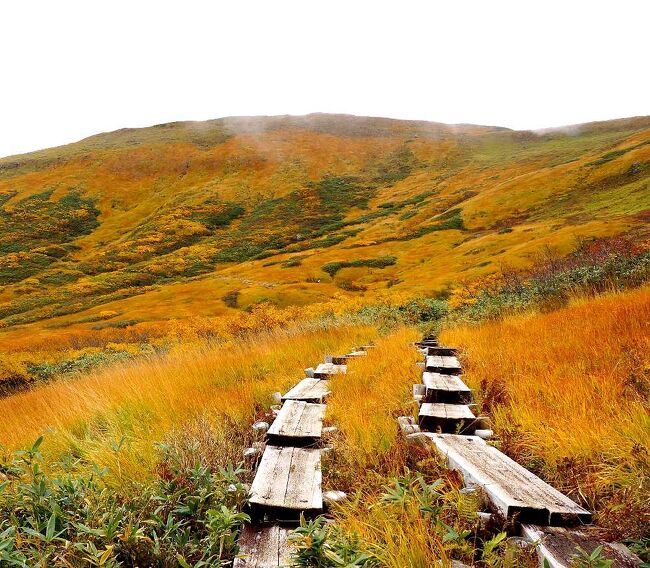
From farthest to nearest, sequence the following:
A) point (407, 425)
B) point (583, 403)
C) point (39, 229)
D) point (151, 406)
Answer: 1. point (39, 229)
2. point (151, 406)
3. point (407, 425)
4. point (583, 403)

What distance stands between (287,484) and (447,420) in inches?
74.3

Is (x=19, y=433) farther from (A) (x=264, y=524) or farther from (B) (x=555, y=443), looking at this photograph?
(B) (x=555, y=443)

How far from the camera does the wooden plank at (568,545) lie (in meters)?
2.21

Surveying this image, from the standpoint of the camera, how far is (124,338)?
80.1 ft

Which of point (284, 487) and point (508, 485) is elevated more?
point (508, 485)

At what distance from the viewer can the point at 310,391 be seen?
588 cm

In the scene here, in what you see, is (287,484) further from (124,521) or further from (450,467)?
(450,467)

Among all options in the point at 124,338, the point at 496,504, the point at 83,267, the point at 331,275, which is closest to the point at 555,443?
the point at 496,504

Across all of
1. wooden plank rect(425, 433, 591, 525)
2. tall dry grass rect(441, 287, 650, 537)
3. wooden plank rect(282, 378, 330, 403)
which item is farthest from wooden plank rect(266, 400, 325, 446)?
tall dry grass rect(441, 287, 650, 537)

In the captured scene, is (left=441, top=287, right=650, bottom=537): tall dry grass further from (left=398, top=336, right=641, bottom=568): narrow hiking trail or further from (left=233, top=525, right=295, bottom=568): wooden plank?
(left=233, top=525, right=295, bottom=568): wooden plank


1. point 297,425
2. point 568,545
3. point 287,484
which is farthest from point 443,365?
point 568,545

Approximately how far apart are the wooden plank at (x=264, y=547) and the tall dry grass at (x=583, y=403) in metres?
1.97

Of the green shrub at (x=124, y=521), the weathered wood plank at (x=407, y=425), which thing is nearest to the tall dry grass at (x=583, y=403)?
the weathered wood plank at (x=407, y=425)

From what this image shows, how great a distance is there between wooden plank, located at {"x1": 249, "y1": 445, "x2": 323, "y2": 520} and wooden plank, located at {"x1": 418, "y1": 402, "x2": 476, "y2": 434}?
124 centimetres
